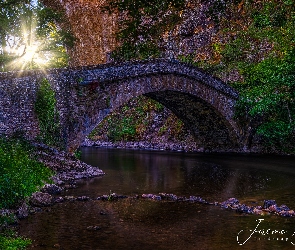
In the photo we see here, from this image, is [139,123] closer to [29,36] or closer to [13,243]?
[29,36]

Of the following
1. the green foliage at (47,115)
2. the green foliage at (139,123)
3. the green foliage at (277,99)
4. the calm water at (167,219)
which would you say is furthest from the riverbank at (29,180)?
the green foliage at (139,123)

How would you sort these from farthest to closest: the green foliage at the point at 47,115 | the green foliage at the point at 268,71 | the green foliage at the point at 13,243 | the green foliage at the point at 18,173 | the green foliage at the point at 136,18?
the green foliage at the point at 268,71, the green foliage at the point at 47,115, the green foliage at the point at 18,173, the green foliage at the point at 136,18, the green foliage at the point at 13,243

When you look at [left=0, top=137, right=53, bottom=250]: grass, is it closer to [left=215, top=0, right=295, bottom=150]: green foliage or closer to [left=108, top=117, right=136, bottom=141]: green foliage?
[left=215, top=0, right=295, bottom=150]: green foliage

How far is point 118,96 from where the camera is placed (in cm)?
1688

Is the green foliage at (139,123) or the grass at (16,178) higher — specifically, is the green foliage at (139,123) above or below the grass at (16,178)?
above

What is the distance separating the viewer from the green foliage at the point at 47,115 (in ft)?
46.7

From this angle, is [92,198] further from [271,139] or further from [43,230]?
[271,139]

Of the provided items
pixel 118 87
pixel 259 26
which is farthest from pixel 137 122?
pixel 118 87

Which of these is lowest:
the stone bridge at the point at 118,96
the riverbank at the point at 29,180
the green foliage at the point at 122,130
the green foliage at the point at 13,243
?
the green foliage at the point at 13,243

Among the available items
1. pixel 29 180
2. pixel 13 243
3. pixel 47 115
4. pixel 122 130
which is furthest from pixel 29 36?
pixel 13 243

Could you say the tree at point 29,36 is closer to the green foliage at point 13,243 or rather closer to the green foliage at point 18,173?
the green foliage at point 18,173

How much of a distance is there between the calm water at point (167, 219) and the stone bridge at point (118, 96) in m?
2.95

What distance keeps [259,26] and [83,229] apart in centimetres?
2290

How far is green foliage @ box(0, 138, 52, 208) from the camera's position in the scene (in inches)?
326
